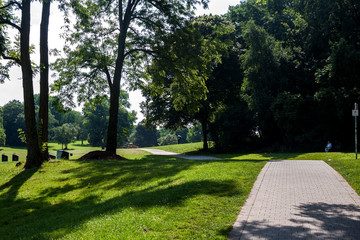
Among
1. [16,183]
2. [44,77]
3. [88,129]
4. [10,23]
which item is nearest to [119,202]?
[16,183]

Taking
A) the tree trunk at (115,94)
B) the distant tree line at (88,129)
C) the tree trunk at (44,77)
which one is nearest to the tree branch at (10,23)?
the tree trunk at (44,77)

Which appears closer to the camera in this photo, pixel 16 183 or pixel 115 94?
pixel 16 183

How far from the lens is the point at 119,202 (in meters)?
7.86

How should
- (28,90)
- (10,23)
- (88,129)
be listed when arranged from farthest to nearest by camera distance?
(88,129), (28,90), (10,23)

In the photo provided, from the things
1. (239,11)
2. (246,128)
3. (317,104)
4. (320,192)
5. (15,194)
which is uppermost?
(239,11)

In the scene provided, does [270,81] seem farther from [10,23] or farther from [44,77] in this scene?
[10,23]

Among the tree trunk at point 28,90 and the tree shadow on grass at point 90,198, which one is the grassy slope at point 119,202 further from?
the tree trunk at point 28,90

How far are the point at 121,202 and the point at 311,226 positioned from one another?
460 cm

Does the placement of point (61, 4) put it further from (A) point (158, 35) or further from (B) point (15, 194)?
(B) point (15, 194)

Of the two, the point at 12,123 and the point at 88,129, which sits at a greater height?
the point at 12,123

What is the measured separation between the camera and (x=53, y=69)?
22.1m

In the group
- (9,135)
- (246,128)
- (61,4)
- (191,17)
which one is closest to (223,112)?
(246,128)

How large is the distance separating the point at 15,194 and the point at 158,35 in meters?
13.0

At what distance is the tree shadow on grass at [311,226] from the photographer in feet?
16.0
